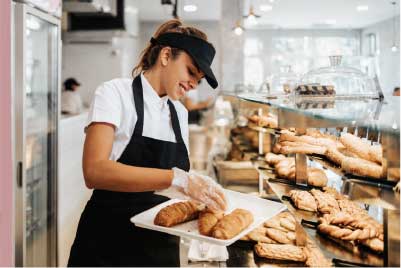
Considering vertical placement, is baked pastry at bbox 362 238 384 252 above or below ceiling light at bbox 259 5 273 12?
below

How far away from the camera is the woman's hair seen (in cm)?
150

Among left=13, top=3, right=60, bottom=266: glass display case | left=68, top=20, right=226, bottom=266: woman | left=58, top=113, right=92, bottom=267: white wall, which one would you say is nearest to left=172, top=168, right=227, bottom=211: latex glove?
left=68, top=20, right=226, bottom=266: woman

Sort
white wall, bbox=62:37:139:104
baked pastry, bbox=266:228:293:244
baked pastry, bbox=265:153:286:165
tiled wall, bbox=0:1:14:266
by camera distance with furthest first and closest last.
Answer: white wall, bbox=62:37:139:104 → tiled wall, bbox=0:1:14:266 → baked pastry, bbox=265:153:286:165 → baked pastry, bbox=266:228:293:244

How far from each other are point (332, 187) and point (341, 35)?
67 centimetres

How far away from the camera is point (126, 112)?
1481 millimetres

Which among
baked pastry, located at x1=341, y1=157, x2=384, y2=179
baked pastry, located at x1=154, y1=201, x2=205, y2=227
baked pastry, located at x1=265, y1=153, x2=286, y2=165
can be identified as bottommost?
baked pastry, located at x1=154, y1=201, x2=205, y2=227

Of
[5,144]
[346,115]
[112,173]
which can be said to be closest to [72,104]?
[5,144]

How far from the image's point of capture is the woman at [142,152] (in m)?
1.34

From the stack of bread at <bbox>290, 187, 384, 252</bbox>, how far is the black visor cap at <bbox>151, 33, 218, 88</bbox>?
49 cm

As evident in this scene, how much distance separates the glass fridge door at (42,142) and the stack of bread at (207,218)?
1.49m

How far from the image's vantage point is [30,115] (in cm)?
275

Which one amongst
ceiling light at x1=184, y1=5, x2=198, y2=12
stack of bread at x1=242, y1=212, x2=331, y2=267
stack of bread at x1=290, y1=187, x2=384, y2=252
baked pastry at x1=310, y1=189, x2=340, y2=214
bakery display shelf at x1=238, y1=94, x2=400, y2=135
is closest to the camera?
bakery display shelf at x1=238, y1=94, x2=400, y2=135

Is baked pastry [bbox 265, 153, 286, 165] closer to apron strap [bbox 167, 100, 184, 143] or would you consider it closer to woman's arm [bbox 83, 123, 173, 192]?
apron strap [bbox 167, 100, 184, 143]

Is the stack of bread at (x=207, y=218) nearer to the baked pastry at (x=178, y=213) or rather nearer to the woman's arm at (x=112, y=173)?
the baked pastry at (x=178, y=213)
